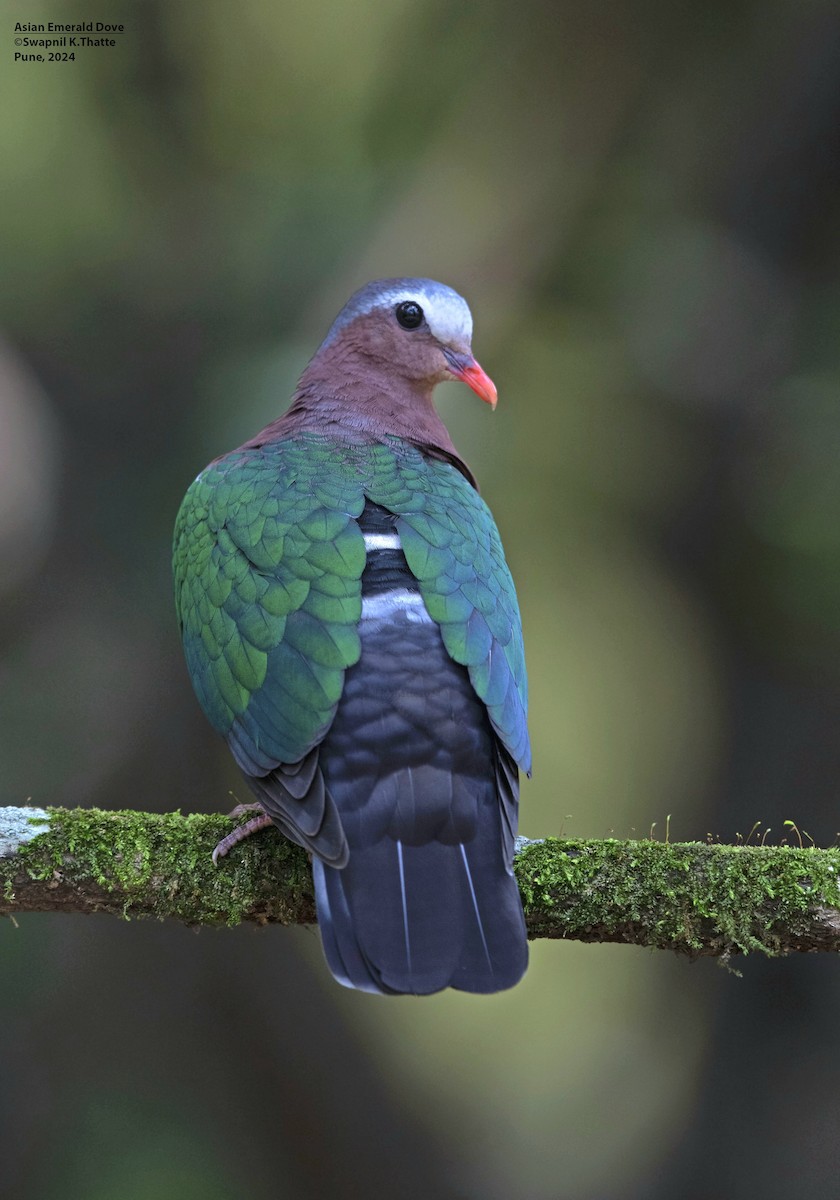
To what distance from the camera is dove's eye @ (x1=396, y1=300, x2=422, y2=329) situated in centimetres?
419

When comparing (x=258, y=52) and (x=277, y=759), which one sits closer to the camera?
(x=277, y=759)

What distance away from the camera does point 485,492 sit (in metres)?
6.14

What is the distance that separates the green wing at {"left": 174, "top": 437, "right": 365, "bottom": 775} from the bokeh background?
215cm

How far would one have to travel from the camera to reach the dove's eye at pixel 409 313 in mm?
4191

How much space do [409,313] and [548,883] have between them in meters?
1.98

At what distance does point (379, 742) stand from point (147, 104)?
485 centimetres

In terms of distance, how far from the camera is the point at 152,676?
19.7 ft

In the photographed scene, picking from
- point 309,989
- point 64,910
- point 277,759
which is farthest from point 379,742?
point 309,989

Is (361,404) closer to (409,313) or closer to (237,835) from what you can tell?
(409,313)

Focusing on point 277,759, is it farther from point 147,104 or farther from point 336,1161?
point 147,104

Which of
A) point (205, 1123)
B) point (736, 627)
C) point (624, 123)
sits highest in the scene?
point (624, 123)

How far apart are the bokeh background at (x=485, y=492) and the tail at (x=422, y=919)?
119 inches

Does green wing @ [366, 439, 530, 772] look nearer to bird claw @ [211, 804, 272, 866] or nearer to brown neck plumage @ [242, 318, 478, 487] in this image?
brown neck plumage @ [242, 318, 478, 487]

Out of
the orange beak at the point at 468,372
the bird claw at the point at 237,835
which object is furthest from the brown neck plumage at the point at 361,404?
the bird claw at the point at 237,835
